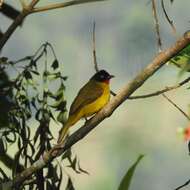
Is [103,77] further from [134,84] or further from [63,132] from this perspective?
[134,84]

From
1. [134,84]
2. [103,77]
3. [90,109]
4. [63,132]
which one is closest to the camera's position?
[134,84]

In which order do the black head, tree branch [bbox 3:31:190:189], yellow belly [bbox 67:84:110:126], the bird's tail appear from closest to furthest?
tree branch [bbox 3:31:190:189]
the bird's tail
yellow belly [bbox 67:84:110:126]
the black head

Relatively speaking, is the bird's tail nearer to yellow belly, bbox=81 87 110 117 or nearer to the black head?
yellow belly, bbox=81 87 110 117

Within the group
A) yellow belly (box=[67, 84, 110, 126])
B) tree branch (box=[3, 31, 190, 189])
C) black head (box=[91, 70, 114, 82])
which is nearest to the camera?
tree branch (box=[3, 31, 190, 189])

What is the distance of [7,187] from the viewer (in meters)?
1.29

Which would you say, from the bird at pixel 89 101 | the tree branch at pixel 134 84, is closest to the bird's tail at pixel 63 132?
the bird at pixel 89 101

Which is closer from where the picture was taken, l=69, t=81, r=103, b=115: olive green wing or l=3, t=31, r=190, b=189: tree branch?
l=3, t=31, r=190, b=189: tree branch

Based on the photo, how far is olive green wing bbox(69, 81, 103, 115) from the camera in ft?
5.06

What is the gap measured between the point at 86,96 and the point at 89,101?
3 cm

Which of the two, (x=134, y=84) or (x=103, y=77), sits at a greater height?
(x=134, y=84)

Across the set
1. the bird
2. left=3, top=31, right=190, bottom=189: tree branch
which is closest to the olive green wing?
the bird

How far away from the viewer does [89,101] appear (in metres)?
1.57

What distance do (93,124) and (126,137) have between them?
0.83m

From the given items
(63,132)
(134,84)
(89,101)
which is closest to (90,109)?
(89,101)
